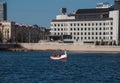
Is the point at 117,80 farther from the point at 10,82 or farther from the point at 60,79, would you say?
the point at 10,82

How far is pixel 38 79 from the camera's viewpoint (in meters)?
Result: 57.1

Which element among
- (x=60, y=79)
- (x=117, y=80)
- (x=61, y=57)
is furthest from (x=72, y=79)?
(x=61, y=57)

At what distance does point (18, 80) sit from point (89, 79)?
8787 mm

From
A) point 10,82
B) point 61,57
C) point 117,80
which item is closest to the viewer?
point 10,82

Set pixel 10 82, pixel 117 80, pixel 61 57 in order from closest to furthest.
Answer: pixel 10 82, pixel 117 80, pixel 61 57

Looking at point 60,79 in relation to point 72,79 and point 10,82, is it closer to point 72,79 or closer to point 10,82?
point 72,79

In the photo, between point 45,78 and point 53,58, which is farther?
point 53,58

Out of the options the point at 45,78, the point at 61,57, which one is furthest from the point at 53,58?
the point at 45,78

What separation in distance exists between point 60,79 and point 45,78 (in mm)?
2193

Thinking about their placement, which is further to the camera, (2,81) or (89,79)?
(89,79)

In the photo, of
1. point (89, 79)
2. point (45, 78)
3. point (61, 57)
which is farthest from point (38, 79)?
point (61, 57)

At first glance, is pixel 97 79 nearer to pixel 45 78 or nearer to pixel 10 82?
pixel 45 78

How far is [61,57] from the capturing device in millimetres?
122125

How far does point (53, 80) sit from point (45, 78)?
2.65m
